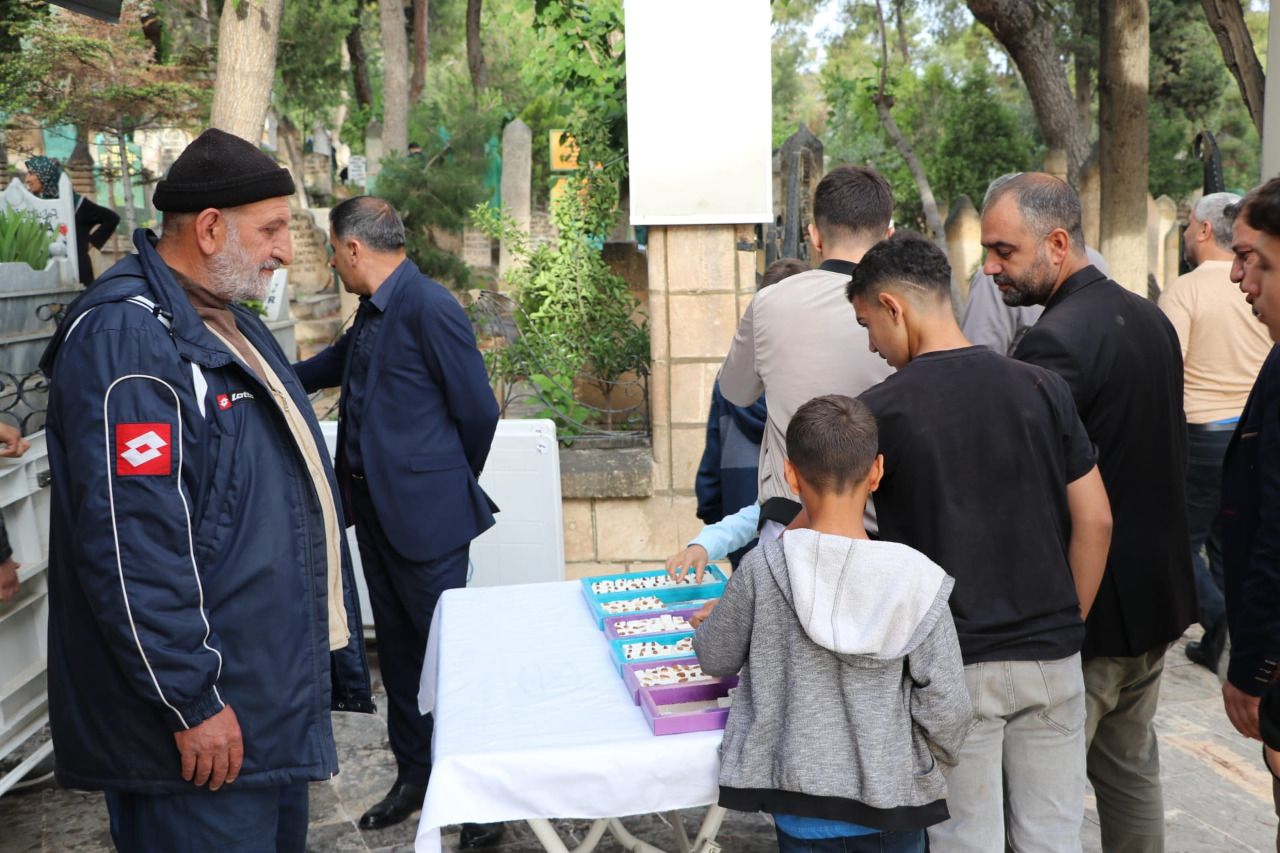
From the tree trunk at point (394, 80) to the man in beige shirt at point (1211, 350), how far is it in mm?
16319

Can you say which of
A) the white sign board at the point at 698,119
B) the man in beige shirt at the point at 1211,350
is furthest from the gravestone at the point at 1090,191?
the white sign board at the point at 698,119

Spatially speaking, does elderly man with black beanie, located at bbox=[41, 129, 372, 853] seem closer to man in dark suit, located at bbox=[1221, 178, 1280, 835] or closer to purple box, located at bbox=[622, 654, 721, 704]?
purple box, located at bbox=[622, 654, 721, 704]

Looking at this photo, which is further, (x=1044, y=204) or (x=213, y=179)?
(x=1044, y=204)

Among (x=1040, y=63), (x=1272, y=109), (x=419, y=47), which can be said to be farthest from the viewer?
(x=419, y=47)

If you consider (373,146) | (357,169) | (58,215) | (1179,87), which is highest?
(1179,87)

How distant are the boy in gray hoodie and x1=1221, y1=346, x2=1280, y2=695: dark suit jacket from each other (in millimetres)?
575

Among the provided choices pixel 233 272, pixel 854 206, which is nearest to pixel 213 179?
pixel 233 272

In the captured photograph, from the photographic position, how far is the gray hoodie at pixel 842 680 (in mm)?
2145

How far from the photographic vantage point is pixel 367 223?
3869 millimetres

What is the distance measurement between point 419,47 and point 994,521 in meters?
25.8

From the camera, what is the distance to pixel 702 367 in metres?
5.64

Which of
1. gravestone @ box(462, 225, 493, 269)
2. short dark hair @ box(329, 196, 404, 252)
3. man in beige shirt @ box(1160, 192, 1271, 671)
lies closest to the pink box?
short dark hair @ box(329, 196, 404, 252)

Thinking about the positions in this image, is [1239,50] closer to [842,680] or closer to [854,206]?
[854,206]

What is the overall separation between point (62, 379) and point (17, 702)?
1.71 metres
